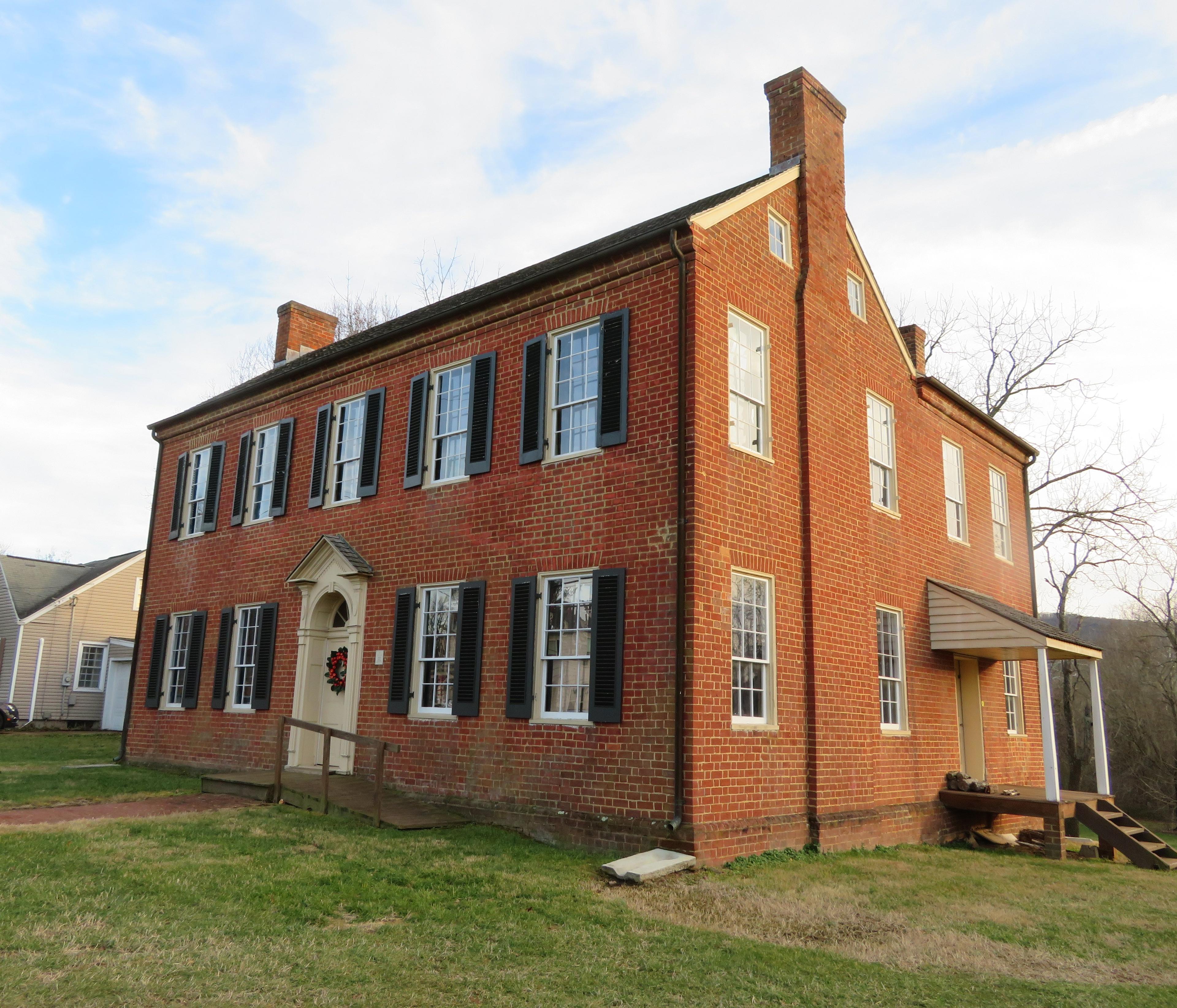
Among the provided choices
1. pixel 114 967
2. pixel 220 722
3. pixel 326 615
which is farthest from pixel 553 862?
pixel 220 722

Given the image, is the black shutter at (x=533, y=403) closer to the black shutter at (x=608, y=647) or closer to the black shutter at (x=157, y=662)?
the black shutter at (x=608, y=647)

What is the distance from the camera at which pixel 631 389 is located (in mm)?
11297

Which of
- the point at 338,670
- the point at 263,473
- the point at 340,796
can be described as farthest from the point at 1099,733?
the point at 263,473

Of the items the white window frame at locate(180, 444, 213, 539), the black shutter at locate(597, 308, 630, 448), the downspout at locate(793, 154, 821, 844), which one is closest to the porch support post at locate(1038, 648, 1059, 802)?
the downspout at locate(793, 154, 821, 844)

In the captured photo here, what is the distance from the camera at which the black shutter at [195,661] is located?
56.3 feet

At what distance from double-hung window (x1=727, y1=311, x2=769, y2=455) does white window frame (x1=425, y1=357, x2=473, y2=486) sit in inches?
150

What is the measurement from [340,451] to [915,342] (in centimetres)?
1078

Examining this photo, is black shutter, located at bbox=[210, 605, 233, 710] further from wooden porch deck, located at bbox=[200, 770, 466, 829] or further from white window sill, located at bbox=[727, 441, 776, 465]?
white window sill, located at bbox=[727, 441, 776, 465]

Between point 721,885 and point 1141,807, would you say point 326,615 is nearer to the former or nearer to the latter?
point 721,885

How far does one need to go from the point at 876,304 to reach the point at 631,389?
6.00m

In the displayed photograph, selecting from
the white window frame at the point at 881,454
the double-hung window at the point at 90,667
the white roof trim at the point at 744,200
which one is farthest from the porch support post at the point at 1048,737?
the double-hung window at the point at 90,667

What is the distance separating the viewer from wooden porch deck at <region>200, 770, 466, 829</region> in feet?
36.5

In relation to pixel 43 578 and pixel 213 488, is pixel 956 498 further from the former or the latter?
pixel 43 578

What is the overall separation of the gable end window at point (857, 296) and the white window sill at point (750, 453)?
396 cm
